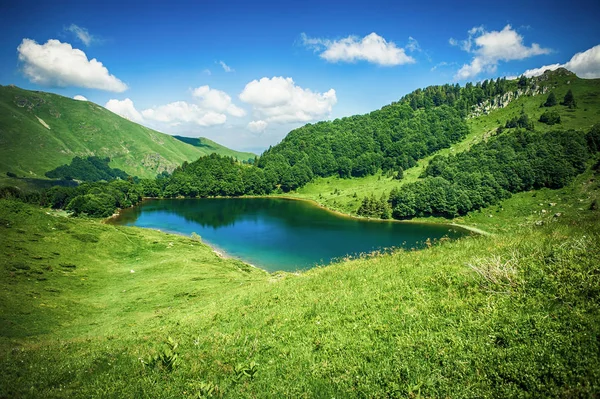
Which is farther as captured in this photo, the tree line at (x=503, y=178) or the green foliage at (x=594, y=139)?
the green foliage at (x=594, y=139)

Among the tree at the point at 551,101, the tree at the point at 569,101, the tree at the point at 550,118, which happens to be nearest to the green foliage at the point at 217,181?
the tree at the point at 550,118

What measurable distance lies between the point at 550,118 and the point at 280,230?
16356 cm

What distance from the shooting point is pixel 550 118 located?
153125mm

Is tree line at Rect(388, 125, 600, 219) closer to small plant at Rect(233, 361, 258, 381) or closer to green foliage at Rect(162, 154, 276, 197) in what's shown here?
green foliage at Rect(162, 154, 276, 197)

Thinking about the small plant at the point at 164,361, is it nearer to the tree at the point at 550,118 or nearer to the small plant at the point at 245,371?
the small plant at the point at 245,371

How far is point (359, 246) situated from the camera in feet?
257

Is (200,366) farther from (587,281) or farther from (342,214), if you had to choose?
(342,214)

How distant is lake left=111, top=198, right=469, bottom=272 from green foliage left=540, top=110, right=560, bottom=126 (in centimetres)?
11122

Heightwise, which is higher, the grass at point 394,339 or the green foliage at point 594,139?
the green foliage at point 594,139

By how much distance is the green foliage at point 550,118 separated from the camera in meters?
152

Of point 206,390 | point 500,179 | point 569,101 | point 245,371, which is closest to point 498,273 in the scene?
point 245,371

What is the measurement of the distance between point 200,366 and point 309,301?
584cm

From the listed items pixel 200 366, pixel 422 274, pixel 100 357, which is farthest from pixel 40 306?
pixel 422 274

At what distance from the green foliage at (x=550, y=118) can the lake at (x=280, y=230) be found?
365 ft
